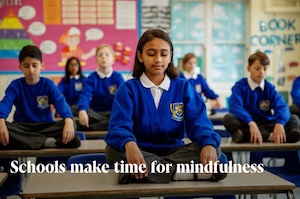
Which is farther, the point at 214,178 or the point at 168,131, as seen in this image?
the point at 168,131

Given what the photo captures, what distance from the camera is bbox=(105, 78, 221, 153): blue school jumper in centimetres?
204

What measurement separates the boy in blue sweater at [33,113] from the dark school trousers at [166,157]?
972 mm

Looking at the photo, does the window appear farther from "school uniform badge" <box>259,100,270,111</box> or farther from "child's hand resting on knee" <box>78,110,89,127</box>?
"school uniform badge" <box>259,100,270,111</box>

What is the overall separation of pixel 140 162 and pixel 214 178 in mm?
292

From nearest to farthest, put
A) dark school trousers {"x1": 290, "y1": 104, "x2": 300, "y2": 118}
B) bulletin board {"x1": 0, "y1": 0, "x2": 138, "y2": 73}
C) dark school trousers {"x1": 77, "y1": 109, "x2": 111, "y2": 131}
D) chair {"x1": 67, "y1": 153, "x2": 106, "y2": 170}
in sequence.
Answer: chair {"x1": 67, "y1": 153, "x2": 106, "y2": 170} < dark school trousers {"x1": 77, "y1": 109, "x2": 111, "y2": 131} < dark school trousers {"x1": 290, "y1": 104, "x2": 300, "y2": 118} < bulletin board {"x1": 0, "y1": 0, "x2": 138, "y2": 73}

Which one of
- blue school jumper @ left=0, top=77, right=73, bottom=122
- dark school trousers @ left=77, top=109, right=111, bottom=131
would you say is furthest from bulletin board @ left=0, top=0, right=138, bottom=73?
blue school jumper @ left=0, top=77, right=73, bottom=122

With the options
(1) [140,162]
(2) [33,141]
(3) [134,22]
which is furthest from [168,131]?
(3) [134,22]

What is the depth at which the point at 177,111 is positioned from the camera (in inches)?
82.5

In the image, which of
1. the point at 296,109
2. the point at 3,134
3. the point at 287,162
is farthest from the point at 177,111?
the point at 296,109

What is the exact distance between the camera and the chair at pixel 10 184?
2826 mm

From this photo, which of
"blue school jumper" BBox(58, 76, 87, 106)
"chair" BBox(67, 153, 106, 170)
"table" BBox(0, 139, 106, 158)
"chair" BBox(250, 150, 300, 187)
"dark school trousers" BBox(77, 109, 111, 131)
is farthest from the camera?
"blue school jumper" BBox(58, 76, 87, 106)

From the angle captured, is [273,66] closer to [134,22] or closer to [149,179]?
[134,22]

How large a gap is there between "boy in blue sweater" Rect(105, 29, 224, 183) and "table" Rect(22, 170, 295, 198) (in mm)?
210

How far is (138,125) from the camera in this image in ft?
6.84
